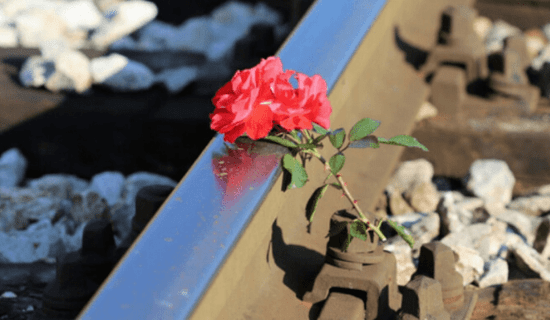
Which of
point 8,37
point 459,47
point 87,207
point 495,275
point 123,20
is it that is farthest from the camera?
point 123,20

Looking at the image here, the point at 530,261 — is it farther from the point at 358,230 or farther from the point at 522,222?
the point at 358,230

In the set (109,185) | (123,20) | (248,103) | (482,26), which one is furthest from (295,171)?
(123,20)

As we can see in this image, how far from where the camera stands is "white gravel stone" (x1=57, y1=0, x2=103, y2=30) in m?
3.73

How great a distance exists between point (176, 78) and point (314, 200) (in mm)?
1688

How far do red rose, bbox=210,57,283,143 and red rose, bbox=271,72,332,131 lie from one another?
0.02 metres

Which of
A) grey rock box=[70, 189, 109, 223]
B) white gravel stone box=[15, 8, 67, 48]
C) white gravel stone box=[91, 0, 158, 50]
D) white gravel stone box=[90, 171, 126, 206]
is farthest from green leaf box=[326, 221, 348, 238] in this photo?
white gravel stone box=[15, 8, 67, 48]

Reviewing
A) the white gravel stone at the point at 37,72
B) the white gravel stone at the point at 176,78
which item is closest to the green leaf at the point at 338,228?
the white gravel stone at the point at 176,78

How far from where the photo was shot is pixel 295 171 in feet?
4.08

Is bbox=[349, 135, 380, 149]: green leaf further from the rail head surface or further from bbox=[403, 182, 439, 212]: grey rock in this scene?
bbox=[403, 182, 439, 212]: grey rock

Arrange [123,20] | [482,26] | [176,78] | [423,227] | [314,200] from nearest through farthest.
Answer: [314,200] → [423,227] → [176,78] → [482,26] → [123,20]

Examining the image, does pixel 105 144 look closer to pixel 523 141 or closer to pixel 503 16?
pixel 523 141

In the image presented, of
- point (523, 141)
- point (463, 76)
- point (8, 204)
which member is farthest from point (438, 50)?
Result: point (8, 204)

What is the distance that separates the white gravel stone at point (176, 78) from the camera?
2.72 m

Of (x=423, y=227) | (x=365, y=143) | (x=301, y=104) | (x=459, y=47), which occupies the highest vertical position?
(x=301, y=104)
